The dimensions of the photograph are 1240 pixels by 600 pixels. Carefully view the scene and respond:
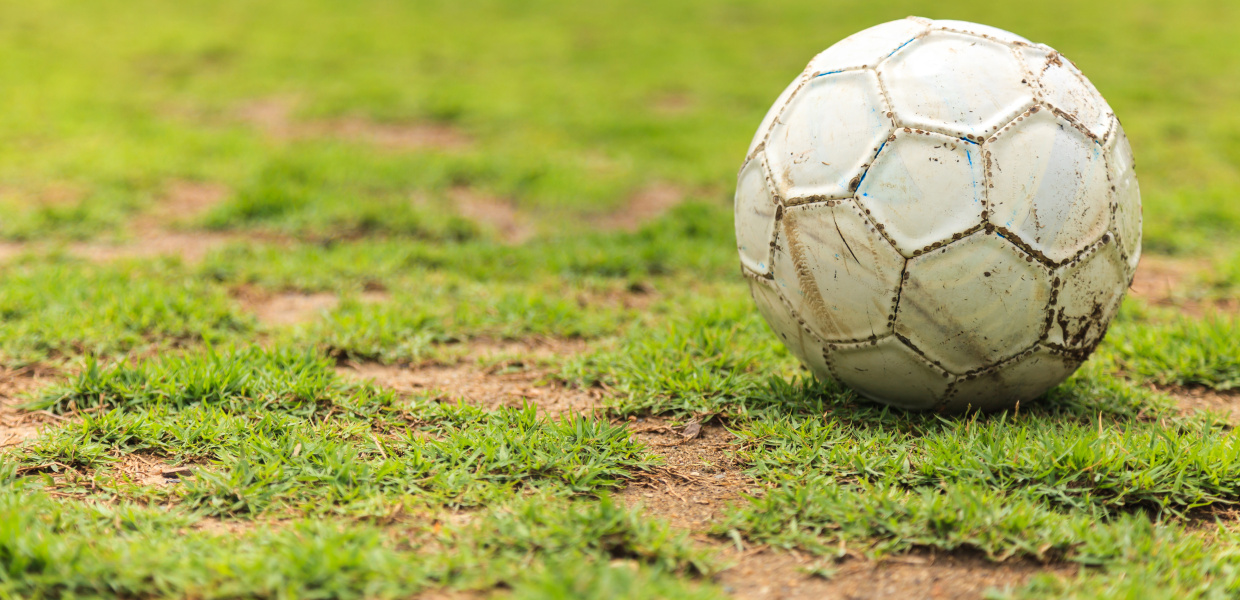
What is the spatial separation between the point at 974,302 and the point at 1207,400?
1356 mm

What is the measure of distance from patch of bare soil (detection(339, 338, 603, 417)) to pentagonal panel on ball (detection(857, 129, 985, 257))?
1227mm

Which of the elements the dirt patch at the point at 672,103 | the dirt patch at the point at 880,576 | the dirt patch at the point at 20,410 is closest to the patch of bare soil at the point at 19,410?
the dirt patch at the point at 20,410

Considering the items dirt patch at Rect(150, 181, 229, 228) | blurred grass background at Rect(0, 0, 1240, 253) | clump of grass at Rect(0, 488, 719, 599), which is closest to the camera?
clump of grass at Rect(0, 488, 719, 599)

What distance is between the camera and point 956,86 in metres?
2.72

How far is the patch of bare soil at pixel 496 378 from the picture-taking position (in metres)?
3.35

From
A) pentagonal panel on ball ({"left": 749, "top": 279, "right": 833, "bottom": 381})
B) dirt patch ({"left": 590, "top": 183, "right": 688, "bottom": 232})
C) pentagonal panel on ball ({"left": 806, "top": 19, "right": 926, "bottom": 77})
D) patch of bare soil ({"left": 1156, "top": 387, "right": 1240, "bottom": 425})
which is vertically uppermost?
pentagonal panel on ball ({"left": 806, "top": 19, "right": 926, "bottom": 77})

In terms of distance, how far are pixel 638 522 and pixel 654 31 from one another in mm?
11230

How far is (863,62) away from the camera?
2.86 meters

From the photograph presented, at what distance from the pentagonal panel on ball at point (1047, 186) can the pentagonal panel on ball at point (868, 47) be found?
469 mm

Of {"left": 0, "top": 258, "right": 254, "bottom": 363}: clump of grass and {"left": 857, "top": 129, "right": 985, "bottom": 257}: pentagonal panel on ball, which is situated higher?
{"left": 857, "top": 129, "right": 985, "bottom": 257}: pentagonal panel on ball

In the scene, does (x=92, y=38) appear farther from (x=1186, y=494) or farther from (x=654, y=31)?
(x=1186, y=494)

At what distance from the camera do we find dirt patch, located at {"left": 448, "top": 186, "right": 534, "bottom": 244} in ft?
18.0

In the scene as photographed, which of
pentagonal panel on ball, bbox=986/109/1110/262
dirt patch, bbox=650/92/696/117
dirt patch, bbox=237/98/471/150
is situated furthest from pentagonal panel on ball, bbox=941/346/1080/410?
dirt patch, bbox=650/92/696/117

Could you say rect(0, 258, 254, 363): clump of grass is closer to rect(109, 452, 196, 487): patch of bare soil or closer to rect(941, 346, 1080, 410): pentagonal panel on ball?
rect(109, 452, 196, 487): patch of bare soil
